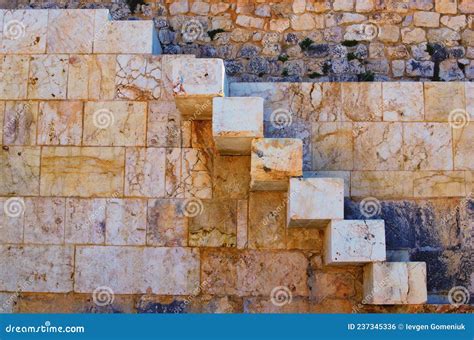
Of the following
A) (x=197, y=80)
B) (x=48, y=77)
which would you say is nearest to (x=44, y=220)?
(x=48, y=77)

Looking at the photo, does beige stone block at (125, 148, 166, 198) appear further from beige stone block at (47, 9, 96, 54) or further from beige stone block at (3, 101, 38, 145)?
beige stone block at (47, 9, 96, 54)

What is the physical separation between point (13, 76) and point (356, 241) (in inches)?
139

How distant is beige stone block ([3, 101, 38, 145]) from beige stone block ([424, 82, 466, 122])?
3684mm

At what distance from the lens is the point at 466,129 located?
6.14 meters

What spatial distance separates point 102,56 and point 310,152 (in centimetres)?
215

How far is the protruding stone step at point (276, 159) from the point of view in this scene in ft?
18.0

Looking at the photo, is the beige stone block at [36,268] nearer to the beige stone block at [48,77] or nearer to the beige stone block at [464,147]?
the beige stone block at [48,77]

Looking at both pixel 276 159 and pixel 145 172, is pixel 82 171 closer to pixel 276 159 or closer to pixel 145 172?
pixel 145 172

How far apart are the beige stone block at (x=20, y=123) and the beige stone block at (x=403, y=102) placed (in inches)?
130

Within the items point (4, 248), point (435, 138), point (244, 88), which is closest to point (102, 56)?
point (244, 88)

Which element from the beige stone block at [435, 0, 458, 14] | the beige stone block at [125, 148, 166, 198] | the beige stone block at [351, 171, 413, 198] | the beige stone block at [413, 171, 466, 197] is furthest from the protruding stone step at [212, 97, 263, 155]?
the beige stone block at [435, 0, 458, 14]

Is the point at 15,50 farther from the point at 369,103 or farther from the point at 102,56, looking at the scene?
the point at 369,103

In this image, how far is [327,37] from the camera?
6.77m

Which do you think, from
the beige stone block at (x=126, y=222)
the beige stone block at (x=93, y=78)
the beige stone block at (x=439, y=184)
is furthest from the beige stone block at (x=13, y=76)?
the beige stone block at (x=439, y=184)
